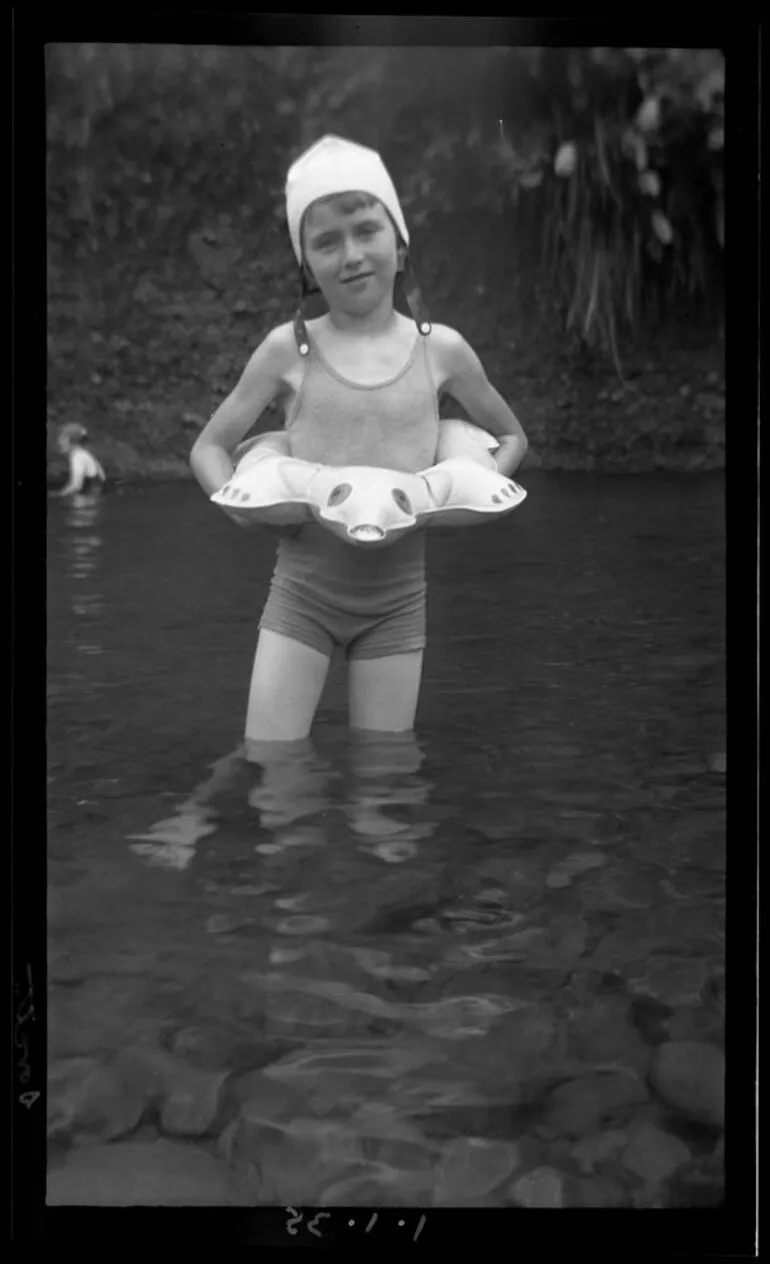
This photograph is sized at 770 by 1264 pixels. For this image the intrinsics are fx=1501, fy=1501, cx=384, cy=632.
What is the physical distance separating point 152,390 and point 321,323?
235mm

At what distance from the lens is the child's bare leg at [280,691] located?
6.42ft

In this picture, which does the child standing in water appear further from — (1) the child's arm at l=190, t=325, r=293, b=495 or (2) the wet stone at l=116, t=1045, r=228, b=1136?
(2) the wet stone at l=116, t=1045, r=228, b=1136

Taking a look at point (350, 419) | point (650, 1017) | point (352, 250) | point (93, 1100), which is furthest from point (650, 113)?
point (93, 1100)

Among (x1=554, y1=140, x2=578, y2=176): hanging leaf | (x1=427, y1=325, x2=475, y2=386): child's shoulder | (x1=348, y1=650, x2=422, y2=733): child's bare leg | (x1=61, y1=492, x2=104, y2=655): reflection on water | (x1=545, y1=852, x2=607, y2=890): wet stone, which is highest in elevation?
(x1=554, y1=140, x2=578, y2=176): hanging leaf

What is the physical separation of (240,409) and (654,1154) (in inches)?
42.0

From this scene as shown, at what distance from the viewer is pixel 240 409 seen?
1943mm

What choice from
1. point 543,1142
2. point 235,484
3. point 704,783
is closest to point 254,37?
point 235,484

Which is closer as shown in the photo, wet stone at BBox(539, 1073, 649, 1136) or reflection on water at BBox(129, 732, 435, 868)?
wet stone at BBox(539, 1073, 649, 1136)

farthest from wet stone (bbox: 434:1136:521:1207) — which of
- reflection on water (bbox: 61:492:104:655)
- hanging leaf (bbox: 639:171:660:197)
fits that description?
hanging leaf (bbox: 639:171:660:197)

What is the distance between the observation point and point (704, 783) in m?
1.96

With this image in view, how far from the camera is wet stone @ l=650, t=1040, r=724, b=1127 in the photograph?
6.13 ft

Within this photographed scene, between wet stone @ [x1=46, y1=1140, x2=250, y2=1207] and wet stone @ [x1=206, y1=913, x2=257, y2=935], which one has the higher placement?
wet stone @ [x1=206, y1=913, x2=257, y2=935]

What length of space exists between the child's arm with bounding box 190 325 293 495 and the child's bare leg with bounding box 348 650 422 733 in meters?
0.32
